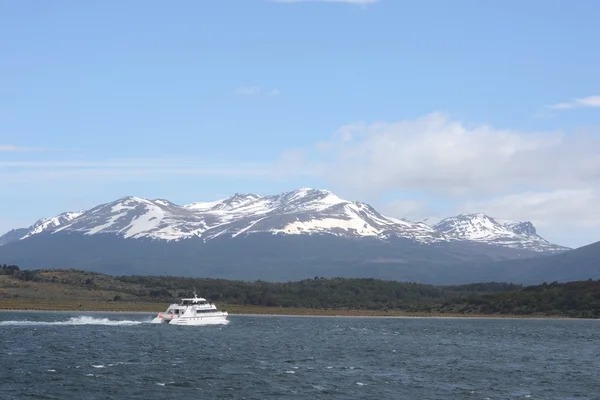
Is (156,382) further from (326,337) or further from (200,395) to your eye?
(326,337)

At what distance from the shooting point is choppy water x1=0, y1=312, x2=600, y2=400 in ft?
239

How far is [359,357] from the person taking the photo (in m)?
101

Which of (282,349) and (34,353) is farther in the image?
(282,349)

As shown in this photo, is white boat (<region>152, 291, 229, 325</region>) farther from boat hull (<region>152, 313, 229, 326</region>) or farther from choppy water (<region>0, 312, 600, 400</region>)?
choppy water (<region>0, 312, 600, 400</region>)

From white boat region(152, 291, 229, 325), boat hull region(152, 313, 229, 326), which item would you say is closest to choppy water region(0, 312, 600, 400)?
boat hull region(152, 313, 229, 326)

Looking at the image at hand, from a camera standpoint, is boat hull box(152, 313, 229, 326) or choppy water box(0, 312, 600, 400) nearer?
choppy water box(0, 312, 600, 400)

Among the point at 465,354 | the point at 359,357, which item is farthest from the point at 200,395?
the point at 465,354

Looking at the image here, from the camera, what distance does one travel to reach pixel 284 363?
302 ft

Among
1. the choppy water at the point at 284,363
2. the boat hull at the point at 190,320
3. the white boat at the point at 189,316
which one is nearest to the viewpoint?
the choppy water at the point at 284,363

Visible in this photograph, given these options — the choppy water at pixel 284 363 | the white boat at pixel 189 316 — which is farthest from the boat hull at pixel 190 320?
the choppy water at pixel 284 363

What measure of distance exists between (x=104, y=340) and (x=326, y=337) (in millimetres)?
30067

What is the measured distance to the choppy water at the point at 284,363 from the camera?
7281 centimetres

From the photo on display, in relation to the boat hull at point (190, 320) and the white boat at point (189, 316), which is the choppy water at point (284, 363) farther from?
the white boat at point (189, 316)

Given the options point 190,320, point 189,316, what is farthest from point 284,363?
point 189,316
